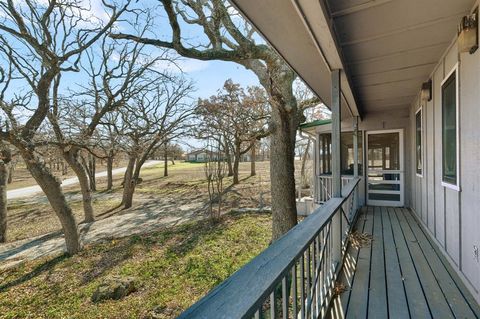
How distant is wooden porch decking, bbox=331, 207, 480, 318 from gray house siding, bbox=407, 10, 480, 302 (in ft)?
0.50

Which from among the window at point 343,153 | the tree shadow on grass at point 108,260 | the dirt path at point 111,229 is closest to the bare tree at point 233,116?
the window at point 343,153

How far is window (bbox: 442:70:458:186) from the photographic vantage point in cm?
277

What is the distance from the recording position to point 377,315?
82.9 inches

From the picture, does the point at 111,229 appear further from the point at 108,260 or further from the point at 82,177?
the point at 108,260

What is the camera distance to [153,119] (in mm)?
13461

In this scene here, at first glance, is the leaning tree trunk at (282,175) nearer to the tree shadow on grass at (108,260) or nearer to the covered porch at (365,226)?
the covered porch at (365,226)

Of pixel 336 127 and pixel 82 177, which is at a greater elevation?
pixel 336 127

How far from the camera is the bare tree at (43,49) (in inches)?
282

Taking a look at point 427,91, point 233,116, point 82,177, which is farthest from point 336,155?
point 82,177

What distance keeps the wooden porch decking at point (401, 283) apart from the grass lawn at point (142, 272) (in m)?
3.20

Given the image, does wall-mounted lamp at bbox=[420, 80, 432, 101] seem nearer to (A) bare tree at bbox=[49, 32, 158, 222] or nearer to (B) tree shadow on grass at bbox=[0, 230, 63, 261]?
(A) bare tree at bbox=[49, 32, 158, 222]

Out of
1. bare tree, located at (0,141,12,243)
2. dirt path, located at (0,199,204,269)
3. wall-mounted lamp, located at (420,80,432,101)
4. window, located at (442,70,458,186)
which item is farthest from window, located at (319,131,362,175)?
bare tree, located at (0,141,12,243)

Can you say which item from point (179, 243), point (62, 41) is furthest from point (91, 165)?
point (179, 243)

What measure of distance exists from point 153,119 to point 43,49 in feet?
21.5
